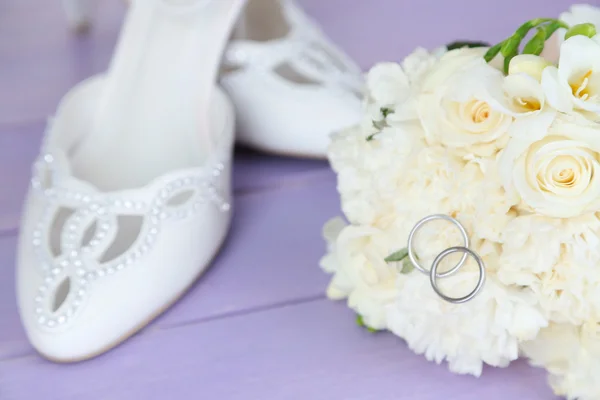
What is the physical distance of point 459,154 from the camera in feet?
1.50

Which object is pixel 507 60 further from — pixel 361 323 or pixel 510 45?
pixel 361 323

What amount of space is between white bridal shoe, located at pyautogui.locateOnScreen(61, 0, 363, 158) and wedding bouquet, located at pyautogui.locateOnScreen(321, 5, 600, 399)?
25 centimetres

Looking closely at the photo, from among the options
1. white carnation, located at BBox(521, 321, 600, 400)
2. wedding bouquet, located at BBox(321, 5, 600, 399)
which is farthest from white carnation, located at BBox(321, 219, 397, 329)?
white carnation, located at BBox(521, 321, 600, 400)

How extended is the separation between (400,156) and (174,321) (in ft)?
0.78

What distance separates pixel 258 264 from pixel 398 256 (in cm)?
20

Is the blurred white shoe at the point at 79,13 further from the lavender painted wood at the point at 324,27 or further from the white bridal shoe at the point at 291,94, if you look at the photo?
the white bridal shoe at the point at 291,94

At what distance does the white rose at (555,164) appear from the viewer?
1.34ft

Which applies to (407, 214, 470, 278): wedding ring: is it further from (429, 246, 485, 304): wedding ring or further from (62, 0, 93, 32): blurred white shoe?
(62, 0, 93, 32): blurred white shoe

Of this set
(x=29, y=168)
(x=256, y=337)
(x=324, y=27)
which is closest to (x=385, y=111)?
(x=256, y=337)

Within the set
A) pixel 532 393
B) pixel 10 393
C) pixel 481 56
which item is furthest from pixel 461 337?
pixel 10 393

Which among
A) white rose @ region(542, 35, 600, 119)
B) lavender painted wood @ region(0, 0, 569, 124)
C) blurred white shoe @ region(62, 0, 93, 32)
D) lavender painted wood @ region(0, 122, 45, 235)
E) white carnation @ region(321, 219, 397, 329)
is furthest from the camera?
blurred white shoe @ region(62, 0, 93, 32)

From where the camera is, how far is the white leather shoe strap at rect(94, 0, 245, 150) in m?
0.75

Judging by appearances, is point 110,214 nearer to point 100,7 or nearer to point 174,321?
point 174,321

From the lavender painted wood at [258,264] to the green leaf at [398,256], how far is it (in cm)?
14
